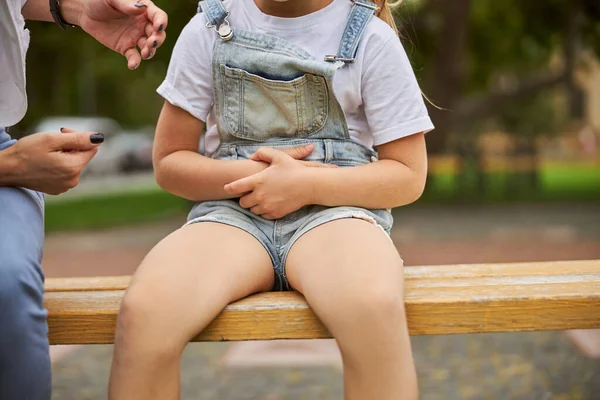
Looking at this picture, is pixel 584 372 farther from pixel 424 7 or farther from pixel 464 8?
pixel 424 7

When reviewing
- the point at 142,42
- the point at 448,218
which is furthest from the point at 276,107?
the point at 448,218

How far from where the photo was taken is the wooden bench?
2039 millimetres

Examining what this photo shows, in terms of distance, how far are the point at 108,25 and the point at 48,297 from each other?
766 millimetres

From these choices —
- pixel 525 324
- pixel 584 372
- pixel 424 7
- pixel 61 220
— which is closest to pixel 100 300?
pixel 525 324

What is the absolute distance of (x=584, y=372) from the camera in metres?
4.30

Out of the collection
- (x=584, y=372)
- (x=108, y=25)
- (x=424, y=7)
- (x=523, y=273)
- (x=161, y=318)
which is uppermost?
(x=108, y=25)

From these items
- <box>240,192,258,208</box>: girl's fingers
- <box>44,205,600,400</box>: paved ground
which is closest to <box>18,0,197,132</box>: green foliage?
<box>44,205,600,400</box>: paved ground

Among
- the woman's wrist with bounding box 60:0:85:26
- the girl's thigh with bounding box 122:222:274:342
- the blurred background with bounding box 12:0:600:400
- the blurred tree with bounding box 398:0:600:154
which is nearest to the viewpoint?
the girl's thigh with bounding box 122:222:274:342

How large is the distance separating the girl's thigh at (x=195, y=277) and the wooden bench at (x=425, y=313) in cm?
6

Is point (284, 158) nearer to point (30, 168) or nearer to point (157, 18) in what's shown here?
point (157, 18)

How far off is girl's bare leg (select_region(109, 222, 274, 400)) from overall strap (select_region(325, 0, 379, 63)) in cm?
57

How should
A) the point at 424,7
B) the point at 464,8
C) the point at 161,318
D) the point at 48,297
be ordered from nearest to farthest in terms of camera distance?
the point at 161,318
the point at 48,297
the point at 464,8
the point at 424,7

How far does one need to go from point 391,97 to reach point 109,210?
12384 millimetres

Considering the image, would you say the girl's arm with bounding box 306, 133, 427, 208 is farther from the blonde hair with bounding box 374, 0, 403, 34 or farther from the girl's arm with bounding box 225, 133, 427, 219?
the blonde hair with bounding box 374, 0, 403, 34
